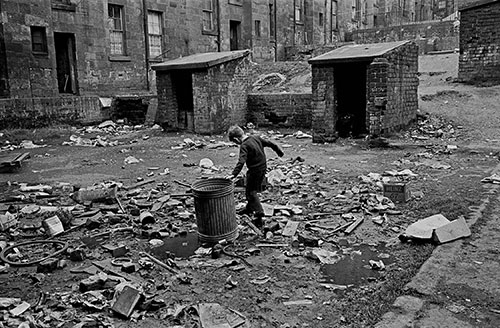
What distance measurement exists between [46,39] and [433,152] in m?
15.3

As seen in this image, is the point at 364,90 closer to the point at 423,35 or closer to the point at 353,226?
the point at 353,226

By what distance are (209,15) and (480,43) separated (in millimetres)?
14990

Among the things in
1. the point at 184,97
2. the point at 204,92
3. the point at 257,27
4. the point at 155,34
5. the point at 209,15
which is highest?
the point at 209,15

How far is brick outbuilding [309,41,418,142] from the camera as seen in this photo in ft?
40.5

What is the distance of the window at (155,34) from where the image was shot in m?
22.8

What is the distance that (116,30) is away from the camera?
21234 millimetres

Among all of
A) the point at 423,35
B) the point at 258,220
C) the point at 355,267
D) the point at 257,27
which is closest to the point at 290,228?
the point at 258,220

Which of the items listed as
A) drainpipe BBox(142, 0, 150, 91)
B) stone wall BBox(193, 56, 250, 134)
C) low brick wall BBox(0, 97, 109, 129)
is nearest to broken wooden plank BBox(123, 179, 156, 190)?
stone wall BBox(193, 56, 250, 134)

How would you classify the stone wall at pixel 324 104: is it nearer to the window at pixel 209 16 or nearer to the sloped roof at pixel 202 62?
the sloped roof at pixel 202 62

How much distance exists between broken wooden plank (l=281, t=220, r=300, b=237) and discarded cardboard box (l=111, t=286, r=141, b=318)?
7.92 feet

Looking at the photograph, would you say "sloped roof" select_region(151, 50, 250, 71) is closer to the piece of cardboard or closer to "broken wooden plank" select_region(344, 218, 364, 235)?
"broken wooden plank" select_region(344, 218, 364, 235)

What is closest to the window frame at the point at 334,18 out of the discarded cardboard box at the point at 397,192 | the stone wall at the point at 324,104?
the stone wall at the point at 324,104

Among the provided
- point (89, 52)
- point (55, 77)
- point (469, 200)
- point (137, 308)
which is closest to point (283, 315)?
point (137, 308)

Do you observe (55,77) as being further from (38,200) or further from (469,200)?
(469,200)
